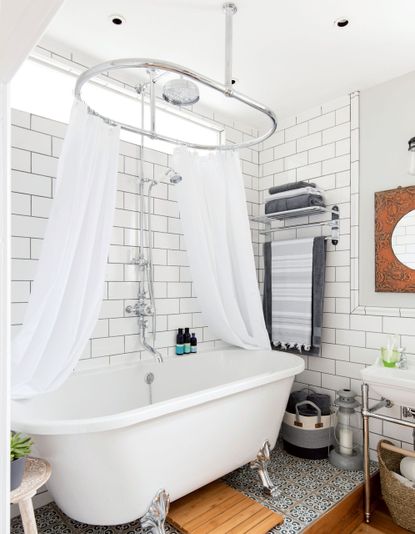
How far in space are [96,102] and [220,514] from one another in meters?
2.73

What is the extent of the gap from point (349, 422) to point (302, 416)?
0.32m

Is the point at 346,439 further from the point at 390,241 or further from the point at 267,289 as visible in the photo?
the point at 390,241

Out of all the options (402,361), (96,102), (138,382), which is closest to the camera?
(402,361)

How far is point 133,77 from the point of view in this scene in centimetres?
278

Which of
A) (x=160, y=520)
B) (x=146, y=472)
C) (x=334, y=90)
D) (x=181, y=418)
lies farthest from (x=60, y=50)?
(x=160, y=520)

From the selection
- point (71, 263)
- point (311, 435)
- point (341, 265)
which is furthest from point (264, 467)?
point (71, 263)

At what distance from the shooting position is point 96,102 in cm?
273

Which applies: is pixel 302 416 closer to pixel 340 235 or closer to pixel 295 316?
pixel 295 316

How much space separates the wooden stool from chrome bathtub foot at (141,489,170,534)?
1.71 ft

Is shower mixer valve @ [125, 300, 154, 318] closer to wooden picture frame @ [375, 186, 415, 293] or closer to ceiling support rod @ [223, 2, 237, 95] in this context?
ceiling support rod @ [223, 2, 237, 95]

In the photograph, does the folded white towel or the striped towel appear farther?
the striped towel

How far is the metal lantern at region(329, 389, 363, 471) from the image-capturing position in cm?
261

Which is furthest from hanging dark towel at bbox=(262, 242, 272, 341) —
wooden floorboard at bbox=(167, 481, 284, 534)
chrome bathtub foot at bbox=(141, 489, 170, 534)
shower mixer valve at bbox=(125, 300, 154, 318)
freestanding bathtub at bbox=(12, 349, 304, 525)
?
chrome bathtub foot at bbox=(141, 489, 170, 534)

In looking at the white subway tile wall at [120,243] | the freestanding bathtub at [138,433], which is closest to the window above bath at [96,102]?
the white subway tile wall at [120,243]
